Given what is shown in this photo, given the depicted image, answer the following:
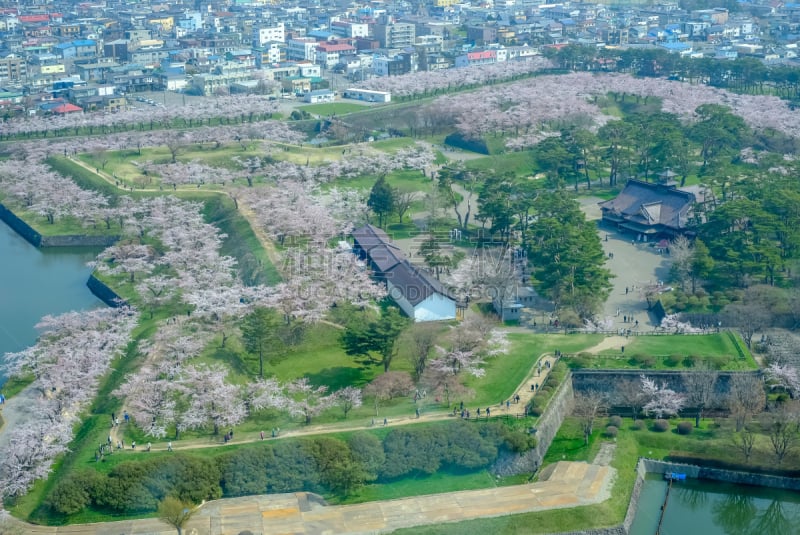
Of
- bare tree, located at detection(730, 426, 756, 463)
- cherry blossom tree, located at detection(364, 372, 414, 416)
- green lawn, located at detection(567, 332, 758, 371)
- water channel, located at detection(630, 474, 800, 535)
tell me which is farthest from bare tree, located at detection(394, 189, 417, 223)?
water channel, located at detection(630, 474, 800, 535)

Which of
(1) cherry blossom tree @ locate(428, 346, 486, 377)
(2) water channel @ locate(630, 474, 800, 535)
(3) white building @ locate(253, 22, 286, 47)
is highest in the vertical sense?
(3) white building @ locate(253, 22, 286, 47)

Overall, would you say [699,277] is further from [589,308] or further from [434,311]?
[434,311]

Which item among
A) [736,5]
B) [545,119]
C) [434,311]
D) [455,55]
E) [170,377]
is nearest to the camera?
[170,377]

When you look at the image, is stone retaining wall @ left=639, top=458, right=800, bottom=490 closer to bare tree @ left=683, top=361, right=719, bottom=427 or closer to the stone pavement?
bare tree @ left=683, top=361, right=719, bottom=427

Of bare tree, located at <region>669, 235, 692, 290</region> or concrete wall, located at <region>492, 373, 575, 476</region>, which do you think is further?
bare tree, located at <region>669, 235, 692, 290</region>

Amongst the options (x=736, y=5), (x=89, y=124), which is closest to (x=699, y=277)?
(x=89, y=124)

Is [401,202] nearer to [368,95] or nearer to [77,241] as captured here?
[77,241]
